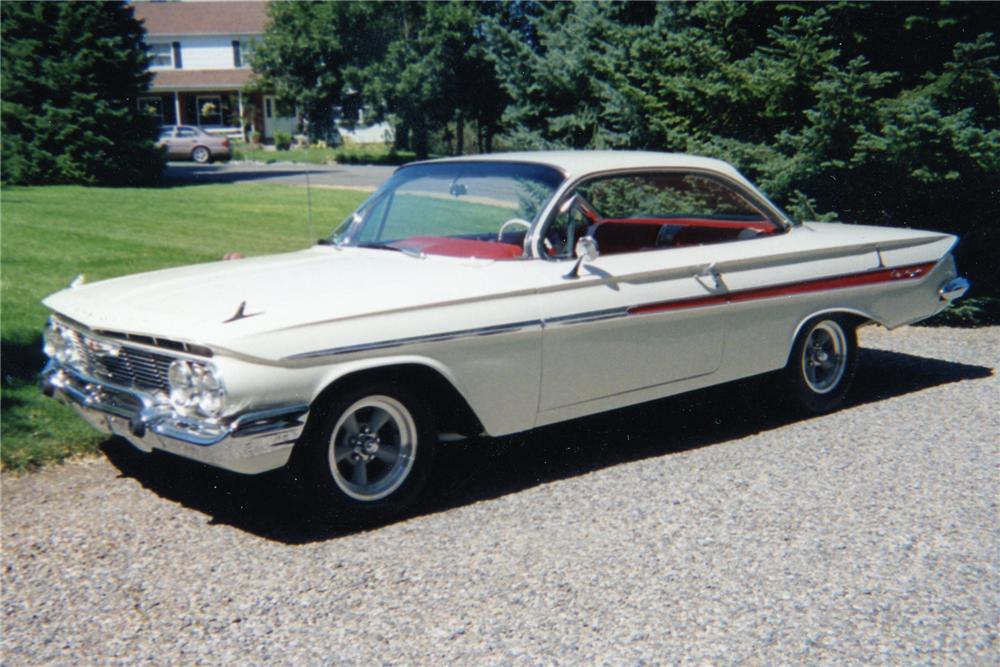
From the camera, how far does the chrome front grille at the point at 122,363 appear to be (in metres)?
4.32

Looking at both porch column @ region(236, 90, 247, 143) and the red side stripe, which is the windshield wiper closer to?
the red side stripe

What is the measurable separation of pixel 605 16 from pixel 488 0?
3695 mm

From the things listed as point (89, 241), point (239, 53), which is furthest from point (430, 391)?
point (239, 53)

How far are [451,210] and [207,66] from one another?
52209 millimetres

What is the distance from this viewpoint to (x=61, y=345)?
5023 millimetres

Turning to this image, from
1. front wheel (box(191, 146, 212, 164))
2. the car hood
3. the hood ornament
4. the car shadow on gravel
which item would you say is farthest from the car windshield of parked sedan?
front wheel (box(191, 146, 212, 164))

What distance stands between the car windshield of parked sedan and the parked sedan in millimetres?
34806

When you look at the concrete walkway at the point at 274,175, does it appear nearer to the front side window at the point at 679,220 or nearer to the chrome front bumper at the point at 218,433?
the front side window at the point at 679,220

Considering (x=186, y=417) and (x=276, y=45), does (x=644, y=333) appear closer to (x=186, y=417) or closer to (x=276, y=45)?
(x=186, y=417)

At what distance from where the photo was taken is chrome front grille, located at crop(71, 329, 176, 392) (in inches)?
170

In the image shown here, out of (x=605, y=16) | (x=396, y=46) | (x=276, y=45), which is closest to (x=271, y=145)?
(x=276, y=45)

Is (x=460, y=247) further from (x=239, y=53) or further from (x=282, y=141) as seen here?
(x=239, y=53)

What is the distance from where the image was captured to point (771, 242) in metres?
5.93

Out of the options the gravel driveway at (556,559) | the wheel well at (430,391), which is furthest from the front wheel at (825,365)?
the wheel well at (430,391)
